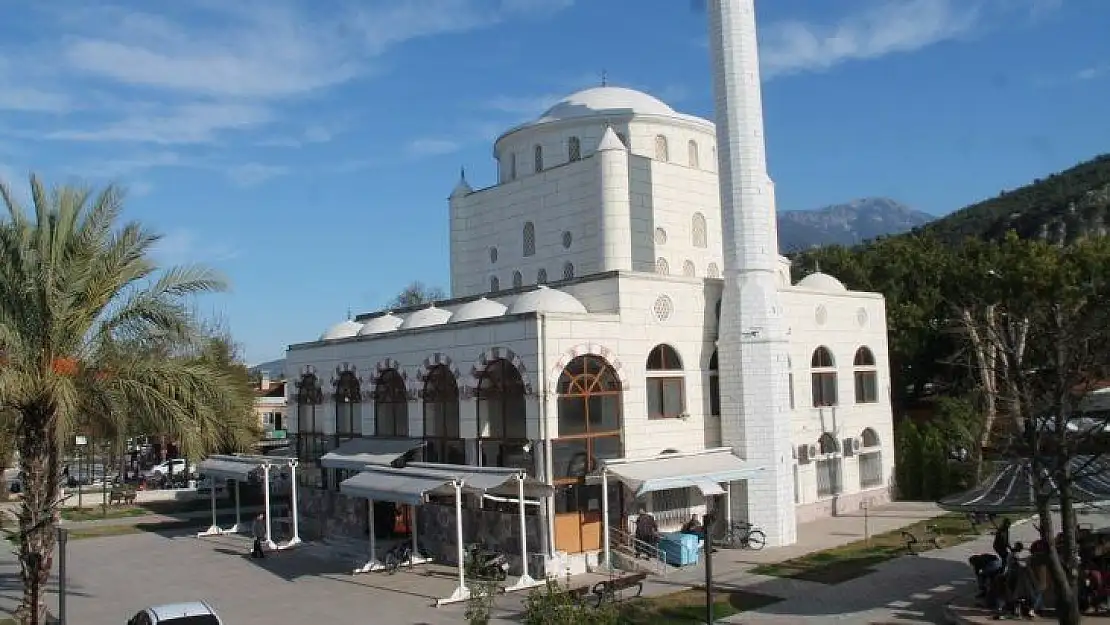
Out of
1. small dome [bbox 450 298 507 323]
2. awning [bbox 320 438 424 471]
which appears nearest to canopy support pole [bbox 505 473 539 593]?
awning [bbox 320 438 424 471]

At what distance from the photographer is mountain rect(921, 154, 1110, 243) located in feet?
305

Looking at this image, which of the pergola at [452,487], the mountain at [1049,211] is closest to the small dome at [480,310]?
the pergola at [452,487]

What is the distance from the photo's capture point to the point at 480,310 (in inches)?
997

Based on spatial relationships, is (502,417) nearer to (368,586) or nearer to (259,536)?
(368,586)

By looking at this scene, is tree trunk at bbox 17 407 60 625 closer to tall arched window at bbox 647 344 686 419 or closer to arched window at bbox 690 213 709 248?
tall arched window at bbox 647 344 686 419

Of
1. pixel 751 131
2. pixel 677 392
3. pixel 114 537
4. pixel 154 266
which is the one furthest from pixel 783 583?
pixel 114 537

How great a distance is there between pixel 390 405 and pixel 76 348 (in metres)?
13.4

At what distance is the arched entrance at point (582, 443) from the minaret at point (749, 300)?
144 inches

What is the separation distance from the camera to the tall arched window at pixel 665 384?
954 inches

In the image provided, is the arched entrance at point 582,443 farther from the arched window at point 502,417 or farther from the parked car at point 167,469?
the parked car at point 167,469

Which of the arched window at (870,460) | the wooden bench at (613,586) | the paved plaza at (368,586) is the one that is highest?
the arched window at (870,460)

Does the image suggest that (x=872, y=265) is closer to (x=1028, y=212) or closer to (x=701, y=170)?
(x=701, y=170)

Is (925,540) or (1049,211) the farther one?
(1049,211)

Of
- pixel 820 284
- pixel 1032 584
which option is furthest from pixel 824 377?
pixel 1032 584
